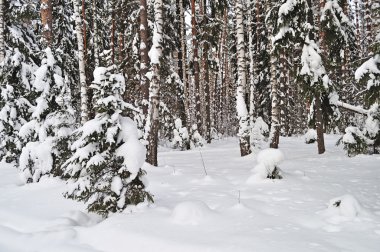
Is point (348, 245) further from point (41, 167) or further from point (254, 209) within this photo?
point (41, 167)

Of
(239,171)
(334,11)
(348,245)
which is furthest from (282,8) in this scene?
(348,245)

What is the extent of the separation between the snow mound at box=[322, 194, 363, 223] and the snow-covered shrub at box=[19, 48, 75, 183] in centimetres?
657

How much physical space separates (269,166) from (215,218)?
2922 mm

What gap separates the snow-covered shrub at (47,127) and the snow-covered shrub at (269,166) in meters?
5.00

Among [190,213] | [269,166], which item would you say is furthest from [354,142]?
[190,213]

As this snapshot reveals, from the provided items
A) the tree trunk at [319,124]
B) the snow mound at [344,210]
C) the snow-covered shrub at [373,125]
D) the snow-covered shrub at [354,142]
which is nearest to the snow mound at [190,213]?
the snow mound at [344,210]

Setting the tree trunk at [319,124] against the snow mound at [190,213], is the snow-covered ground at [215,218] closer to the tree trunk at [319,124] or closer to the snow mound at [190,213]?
the snow mound at [190,213]

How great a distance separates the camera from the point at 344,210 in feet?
18.5

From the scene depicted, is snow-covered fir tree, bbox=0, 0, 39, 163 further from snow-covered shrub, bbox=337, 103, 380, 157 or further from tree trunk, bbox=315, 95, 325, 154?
snow-covered shrub, bbox=337, 103, 380, 157

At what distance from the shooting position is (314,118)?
1284cm

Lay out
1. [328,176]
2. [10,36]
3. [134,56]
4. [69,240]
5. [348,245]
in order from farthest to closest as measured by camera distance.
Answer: [134,56]
[10,36]
[328,176]
[69,240]
[348,245]

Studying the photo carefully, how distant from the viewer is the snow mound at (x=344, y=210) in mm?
5531

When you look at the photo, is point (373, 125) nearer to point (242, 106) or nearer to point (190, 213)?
point (242, 106)

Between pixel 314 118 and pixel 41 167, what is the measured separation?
9.47 metres
